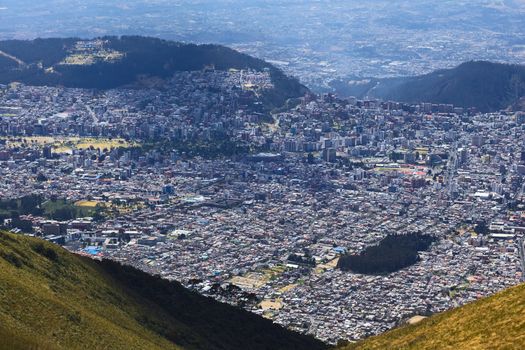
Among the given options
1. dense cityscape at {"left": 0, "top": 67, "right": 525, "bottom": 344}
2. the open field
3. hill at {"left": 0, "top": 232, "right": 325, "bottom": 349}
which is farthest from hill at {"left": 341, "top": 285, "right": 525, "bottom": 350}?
the open field

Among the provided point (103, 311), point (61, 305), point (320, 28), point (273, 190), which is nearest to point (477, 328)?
point (61, 305)

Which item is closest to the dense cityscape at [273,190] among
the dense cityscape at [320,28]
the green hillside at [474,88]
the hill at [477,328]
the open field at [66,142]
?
the open field at [66,142]

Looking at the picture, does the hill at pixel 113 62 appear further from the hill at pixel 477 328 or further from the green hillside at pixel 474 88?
the hill at pixel 477 328

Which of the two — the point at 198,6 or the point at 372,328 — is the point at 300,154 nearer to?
the point at 372,328

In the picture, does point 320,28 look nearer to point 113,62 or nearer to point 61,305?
point 113,62

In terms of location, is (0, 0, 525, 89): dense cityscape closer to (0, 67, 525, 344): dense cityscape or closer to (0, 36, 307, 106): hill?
(0, 36, 307, 106): hill

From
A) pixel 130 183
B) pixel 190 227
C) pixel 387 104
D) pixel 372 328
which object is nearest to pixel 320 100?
pixel 387 104
